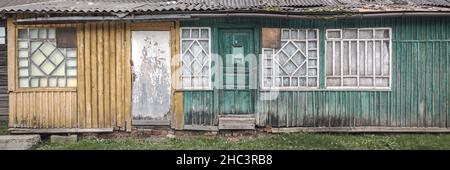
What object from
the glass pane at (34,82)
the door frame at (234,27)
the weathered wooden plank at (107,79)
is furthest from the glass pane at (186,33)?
the glass pane at (34,82)

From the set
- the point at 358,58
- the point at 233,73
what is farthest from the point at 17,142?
the point at 358,58

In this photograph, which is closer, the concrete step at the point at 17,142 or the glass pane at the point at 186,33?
the concrete step at the point at 17,142

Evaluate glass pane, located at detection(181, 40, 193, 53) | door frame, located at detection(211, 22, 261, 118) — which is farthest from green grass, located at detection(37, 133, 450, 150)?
glass pane, located at detection(181, 40, 193, 53)

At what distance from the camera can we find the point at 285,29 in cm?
895

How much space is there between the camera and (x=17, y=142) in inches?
332

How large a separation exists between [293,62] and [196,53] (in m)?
1.96

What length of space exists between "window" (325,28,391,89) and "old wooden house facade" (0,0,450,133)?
2 cm

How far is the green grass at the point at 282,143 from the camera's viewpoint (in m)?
8.02

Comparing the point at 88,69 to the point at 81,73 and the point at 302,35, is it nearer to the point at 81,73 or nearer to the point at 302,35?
the point at 81,73

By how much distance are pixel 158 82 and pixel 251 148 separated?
245cm

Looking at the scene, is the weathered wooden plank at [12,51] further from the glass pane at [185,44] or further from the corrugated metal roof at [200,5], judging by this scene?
the glass pane at [185,44]

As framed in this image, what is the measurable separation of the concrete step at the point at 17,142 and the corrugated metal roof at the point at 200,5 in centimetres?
243

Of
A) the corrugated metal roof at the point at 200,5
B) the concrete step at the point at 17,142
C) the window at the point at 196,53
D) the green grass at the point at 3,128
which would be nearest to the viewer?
the concrete step at the point at 17,142
